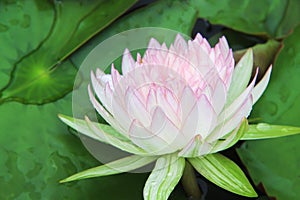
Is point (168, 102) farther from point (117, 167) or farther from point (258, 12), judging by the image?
point (258, 12)

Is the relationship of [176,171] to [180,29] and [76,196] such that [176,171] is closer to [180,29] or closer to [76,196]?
[76,196]

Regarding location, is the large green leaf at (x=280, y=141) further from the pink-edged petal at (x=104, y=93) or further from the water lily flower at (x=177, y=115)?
the pink-edged petal at (x=104, y=93)

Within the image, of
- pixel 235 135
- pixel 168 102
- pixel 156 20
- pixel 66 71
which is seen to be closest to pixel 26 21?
pixel 66 71

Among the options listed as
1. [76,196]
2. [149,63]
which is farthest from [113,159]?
[149,63]

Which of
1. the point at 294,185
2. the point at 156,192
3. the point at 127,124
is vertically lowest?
the point at 294,185

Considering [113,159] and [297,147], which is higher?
[113,159]

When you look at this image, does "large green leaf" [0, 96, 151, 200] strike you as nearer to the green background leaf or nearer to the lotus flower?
the green background leaf

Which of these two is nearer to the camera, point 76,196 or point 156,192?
point 156,192
